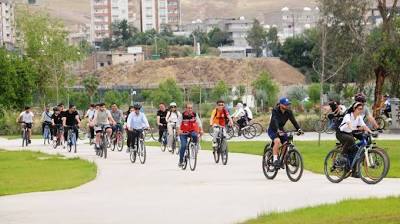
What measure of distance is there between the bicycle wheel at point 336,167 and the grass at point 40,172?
534 centimetres

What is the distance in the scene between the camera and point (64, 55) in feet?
306

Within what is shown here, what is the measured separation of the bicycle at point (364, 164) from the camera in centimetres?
1889

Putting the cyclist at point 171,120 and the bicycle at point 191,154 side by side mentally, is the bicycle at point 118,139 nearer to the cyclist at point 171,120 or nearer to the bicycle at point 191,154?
the cyclist at point 171,120

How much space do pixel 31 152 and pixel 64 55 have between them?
55.6 m

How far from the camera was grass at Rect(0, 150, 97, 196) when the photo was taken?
21625 millimetres

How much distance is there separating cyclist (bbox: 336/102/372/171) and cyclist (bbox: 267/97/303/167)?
60.3 inches

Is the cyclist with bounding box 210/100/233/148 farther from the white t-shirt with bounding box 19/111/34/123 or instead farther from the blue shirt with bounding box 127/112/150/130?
the white t-shirt with bounding box 19/111/34/123

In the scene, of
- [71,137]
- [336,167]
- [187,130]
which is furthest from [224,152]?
[71,137]

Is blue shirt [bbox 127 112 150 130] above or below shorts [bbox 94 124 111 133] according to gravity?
above

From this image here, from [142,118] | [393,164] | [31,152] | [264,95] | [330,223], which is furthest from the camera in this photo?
[264,95]

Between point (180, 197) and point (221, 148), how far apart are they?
385 inches

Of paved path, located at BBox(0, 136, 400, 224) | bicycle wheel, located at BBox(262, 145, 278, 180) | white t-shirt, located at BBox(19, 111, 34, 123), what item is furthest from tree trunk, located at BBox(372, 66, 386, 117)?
bicycle wheel, located at BBox(262, 145, 278, 180)

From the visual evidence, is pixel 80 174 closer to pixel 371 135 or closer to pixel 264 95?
pixel 371 135

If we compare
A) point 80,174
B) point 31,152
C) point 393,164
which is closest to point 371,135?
point 393,164
